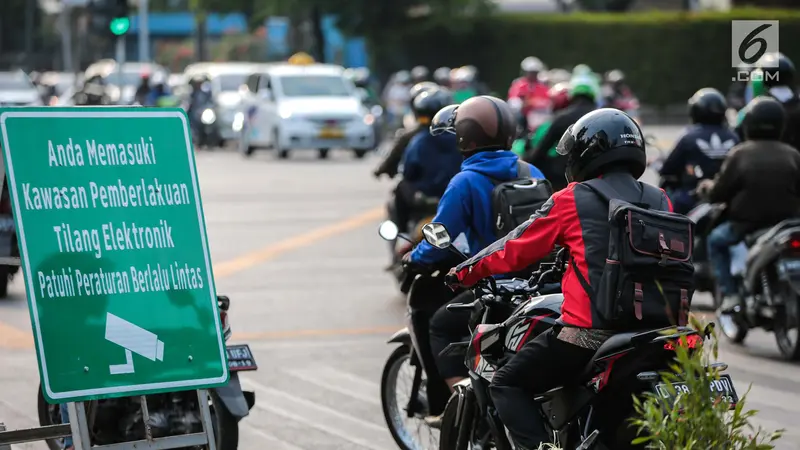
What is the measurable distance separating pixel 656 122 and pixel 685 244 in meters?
42.8

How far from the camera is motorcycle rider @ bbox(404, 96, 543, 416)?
6.60 meters

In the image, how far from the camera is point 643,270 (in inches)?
201

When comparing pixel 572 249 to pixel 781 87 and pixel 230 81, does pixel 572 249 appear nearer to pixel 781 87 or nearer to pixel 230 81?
pixel 781 87

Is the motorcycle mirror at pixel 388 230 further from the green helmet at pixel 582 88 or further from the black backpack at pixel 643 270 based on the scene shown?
the green helmet at pixel 582 88

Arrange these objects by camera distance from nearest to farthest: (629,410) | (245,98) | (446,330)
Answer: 1. (629,410)
2. (446,330)
3. (245,98)

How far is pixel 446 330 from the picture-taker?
670 centimetres

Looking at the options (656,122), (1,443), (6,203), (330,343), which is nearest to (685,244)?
(1,443)

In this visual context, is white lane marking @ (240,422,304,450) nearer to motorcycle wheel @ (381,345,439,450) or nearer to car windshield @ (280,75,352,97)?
motorcycle wheel @ (381,345,439,450)

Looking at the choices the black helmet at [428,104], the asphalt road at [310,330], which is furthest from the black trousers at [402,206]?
the black helmet at [428,104]

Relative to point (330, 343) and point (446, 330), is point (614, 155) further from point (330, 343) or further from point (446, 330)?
point (330, 343)

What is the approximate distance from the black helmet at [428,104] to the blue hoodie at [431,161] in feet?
0.46

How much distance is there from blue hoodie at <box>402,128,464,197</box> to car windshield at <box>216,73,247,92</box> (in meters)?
25.7

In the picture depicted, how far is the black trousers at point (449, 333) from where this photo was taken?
263 inches

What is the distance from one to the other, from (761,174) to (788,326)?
3.39 ft
